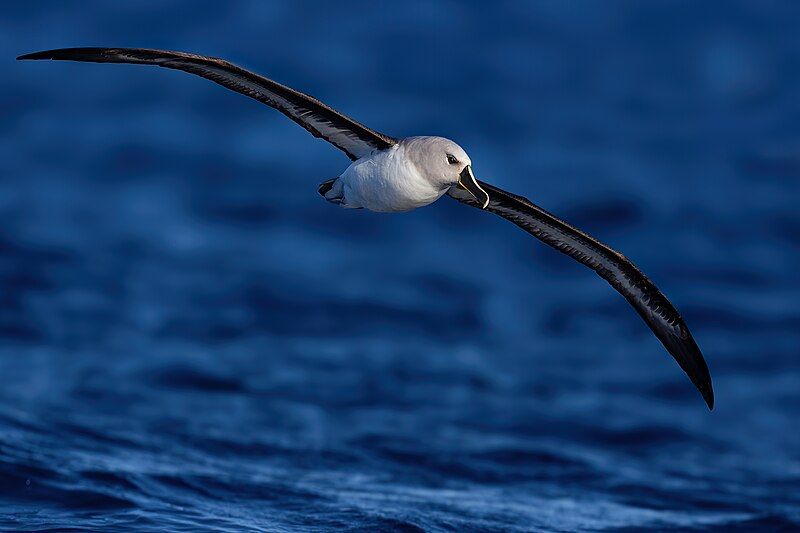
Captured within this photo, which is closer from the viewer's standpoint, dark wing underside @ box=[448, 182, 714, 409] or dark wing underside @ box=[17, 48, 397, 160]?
dark wing underside @ box=[17, 48, 397, 160]

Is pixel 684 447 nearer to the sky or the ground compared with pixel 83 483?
nearer to the sky

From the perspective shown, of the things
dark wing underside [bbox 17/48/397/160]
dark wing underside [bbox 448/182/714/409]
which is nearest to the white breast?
dark wing underside [bbox 17/48/397/160]

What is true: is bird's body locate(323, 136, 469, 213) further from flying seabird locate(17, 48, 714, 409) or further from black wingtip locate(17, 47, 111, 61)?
black wingtip locate(17, 47, 111, 61)

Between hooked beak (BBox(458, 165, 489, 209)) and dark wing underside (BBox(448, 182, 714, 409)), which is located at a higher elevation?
dark wing underside (BBox(448, 182, 714, 409))

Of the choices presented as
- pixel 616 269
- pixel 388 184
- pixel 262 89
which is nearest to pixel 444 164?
pixel 388 184

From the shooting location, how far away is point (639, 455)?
58.3ft

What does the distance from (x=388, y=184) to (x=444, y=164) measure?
55 cm

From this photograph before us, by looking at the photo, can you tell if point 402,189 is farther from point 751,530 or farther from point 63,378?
point 63,378

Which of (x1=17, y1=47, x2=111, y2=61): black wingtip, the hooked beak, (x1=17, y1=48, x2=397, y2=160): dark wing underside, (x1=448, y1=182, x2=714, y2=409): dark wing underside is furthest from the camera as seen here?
(x1=448, y1=182, x2=714, y2=409): dark wing underside

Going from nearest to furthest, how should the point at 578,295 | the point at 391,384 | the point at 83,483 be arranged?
the point at 83,483 < the point at 391,384 < the point at 578,295

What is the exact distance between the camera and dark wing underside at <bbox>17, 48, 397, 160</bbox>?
33.6 feet

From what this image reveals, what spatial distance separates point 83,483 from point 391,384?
7.25 m

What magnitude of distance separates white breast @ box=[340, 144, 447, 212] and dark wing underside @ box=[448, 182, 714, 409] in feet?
3.69

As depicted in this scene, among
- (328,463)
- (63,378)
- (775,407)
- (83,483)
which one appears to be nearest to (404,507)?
(328,463)
